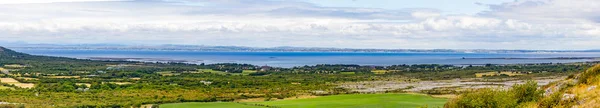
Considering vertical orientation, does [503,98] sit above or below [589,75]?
below

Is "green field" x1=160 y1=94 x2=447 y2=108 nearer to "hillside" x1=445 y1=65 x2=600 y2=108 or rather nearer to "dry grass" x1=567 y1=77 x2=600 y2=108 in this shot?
"hillside" x1=445 y1=65 x2=600 y2=108

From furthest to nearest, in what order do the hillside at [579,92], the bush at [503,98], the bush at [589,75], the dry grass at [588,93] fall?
the bush at [503,98] < the bush at [589,75] < the hillside at [579,92] < the dry grass at [588,93]

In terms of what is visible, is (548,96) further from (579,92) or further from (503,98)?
(503,98)

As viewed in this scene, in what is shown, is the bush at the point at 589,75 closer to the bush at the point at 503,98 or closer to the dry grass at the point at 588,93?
the dry grass at the point at 588,93

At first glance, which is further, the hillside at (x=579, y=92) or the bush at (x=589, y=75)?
the bush at (x=589, y=75)

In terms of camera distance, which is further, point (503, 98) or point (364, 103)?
point (364, 103)

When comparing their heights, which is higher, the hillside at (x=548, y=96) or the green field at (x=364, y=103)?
the hillside at (x=548, y=96)

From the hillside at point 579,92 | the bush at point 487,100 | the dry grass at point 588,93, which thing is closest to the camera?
the dry grass at point 588,93

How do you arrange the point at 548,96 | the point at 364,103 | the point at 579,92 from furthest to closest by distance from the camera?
1. the point at 364,103
2. the point at 548,96
3. the point at 579,92

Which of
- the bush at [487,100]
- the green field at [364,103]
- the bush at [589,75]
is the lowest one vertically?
the green field at [364,103]

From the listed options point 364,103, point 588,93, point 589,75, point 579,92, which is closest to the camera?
point 588,93

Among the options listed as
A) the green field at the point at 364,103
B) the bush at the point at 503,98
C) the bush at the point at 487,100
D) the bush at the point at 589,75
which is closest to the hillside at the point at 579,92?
the bush at the point at 589,75

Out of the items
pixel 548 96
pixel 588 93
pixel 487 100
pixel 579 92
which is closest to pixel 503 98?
pixel 487 100
